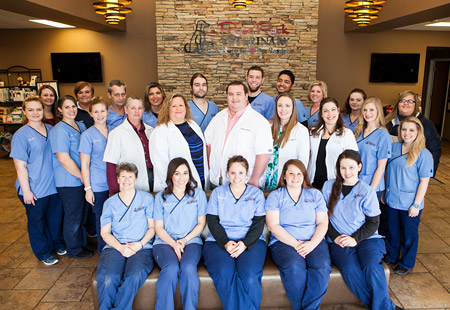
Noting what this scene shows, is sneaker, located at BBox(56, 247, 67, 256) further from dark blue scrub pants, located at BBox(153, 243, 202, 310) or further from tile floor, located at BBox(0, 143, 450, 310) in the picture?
dark blue scrub pants, located at BBox(153, 243, 202, 310)

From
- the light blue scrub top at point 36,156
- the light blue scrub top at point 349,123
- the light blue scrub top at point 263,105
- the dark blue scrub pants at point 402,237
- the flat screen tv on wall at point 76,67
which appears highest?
the flat screen tv on wall at point 76,67

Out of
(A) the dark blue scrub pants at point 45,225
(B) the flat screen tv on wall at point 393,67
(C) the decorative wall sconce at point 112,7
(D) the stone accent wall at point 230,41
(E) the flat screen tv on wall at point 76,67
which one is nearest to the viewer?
(A) the dark blue scrub pants at point 45,225

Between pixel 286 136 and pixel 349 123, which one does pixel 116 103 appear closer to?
pixel 286 136

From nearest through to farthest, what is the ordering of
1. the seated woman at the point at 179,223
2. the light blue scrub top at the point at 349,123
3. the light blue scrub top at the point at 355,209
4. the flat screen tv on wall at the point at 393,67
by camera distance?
the seated woman at the point at 179,223, the light blue scrub top at the point at 355,209, the light blue scrub top at the point at 349,123, the flat screen tv on wall at the point at 393,67

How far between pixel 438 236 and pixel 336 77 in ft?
16.7

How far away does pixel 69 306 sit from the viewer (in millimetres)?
2602

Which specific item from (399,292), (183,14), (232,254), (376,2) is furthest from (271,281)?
(183,14)

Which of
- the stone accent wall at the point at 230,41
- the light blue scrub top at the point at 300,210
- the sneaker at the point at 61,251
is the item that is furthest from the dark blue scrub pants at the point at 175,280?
the stone accent wall at the point at 230,41

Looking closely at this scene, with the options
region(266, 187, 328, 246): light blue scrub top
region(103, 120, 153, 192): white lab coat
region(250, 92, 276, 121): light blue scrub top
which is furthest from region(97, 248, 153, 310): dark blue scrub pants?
region(250, 92, 276, 121): light blue scrub top

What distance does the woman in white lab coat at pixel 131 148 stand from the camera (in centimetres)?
285

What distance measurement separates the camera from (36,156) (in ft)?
10.1

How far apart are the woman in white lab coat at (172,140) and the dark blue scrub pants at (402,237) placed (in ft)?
5.72

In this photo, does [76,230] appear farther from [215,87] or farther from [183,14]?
[183,14]

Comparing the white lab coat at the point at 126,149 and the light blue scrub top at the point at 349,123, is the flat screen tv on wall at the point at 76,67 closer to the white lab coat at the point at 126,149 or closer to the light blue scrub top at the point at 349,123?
the white lab coat at the point at 126,149
